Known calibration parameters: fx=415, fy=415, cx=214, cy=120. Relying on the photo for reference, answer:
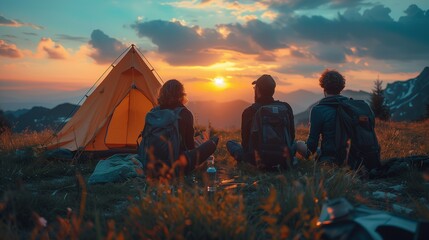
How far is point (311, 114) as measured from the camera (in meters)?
7.14

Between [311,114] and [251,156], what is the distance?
126 cm

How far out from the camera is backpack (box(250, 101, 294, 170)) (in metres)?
6.81

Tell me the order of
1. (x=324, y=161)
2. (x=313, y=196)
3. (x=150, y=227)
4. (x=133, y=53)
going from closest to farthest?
(x=150, y=227)
(x=313, y=196)
(x=324, y=161)
(x=133, y=53)

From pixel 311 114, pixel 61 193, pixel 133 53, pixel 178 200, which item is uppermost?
pixel 133 53

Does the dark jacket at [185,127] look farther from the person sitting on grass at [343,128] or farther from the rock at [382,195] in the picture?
the rock at [382,195]

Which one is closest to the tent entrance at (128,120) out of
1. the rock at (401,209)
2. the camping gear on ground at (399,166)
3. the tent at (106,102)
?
the tent at (106,102)

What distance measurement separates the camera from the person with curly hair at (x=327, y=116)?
6938 millimetres

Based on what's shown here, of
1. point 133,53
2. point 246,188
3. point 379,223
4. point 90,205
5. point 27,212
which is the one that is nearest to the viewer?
point 379,223

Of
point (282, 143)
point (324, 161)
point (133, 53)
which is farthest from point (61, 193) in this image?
point (133, 53)

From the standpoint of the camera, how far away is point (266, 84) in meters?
7.15

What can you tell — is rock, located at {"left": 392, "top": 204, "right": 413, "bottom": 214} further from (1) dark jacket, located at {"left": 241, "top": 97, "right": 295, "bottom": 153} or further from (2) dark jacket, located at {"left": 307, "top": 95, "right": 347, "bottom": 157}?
(1) dark jacket, located at {"left": 241, "top": 97, "right": 295, "bottom": 153}

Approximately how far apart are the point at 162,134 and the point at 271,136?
5.87 feet

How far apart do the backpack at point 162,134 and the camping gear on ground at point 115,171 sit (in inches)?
16.2

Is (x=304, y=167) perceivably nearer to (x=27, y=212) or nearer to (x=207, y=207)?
(x=207, y=207)
